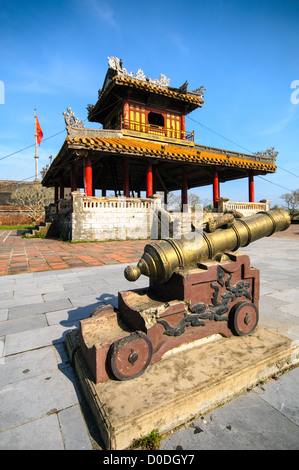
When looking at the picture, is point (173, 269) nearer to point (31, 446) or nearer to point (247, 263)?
point (247, 263)

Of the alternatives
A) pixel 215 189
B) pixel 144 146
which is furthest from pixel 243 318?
pixel 215 189

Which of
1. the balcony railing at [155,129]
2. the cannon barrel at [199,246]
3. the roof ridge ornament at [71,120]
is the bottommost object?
the cannon barrel at [199,246]

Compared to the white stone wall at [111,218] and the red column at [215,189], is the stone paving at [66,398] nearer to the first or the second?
the white stone wall at [111,218]

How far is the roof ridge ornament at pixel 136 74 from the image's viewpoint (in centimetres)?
1252

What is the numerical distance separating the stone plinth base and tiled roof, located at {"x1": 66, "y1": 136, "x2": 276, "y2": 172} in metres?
8.85

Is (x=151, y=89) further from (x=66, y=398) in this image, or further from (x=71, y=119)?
(x=66, y=398)

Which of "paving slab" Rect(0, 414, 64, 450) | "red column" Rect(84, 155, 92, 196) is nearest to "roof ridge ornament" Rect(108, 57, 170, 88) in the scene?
"red column" Rect(84, 155, 92, 196)

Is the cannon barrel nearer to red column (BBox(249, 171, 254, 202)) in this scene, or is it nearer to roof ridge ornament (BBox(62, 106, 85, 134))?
roof ridge ornament (BBox(62, 106, 85, 134))

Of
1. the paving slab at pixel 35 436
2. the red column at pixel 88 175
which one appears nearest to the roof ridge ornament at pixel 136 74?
the red column at pixel 88 175

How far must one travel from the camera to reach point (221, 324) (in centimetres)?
201

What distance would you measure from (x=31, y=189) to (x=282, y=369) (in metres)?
36.0

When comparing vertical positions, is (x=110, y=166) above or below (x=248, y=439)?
above

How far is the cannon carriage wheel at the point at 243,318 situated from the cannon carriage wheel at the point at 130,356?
32.7 inches

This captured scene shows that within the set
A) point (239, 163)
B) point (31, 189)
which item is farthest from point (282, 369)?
point (31, 189)
